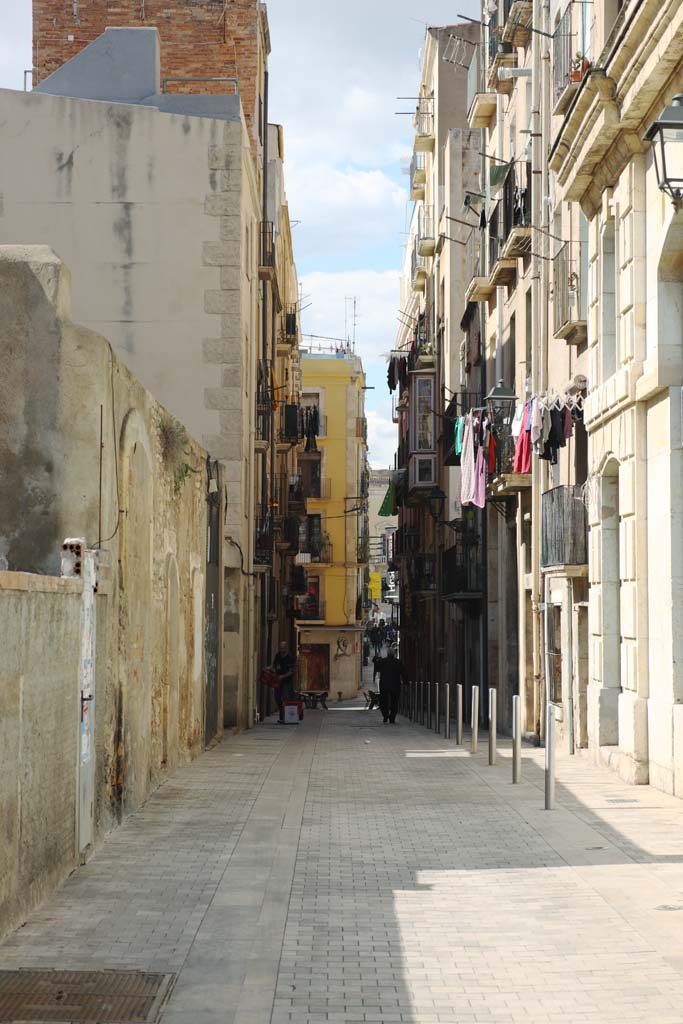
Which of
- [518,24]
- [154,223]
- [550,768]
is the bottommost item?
[550,768]

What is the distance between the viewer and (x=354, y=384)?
71250mm

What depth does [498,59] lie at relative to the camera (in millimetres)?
26969

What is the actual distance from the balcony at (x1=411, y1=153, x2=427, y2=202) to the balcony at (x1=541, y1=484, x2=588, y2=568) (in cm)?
3108

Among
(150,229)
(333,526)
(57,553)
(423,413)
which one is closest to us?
(57,553)

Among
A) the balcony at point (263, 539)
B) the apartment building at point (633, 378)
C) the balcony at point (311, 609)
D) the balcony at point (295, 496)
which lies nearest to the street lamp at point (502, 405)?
the balcony at point (263, 539)

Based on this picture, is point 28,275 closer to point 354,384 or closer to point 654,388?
point 654,388

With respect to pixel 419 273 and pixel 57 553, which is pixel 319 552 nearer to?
pixel 419 273

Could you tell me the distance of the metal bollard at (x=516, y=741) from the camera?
1462 cm

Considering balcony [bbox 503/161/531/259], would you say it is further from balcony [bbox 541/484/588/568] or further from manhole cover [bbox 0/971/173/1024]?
manhole cover [bbox 0/971/173/1024]

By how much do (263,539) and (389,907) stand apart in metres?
25.1

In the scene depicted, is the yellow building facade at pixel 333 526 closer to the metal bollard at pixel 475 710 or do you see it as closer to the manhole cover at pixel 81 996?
the metal bollard at pixel 475 710

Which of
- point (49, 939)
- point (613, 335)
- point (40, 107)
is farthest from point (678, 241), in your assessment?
point (40, 107)

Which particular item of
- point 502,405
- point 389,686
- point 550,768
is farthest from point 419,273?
point 550,768

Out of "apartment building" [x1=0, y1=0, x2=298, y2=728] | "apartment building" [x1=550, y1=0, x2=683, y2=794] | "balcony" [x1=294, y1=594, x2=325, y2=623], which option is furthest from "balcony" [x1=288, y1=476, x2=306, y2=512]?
"apartment building" [x1=550, y1=0, x2=683, y2=794]
